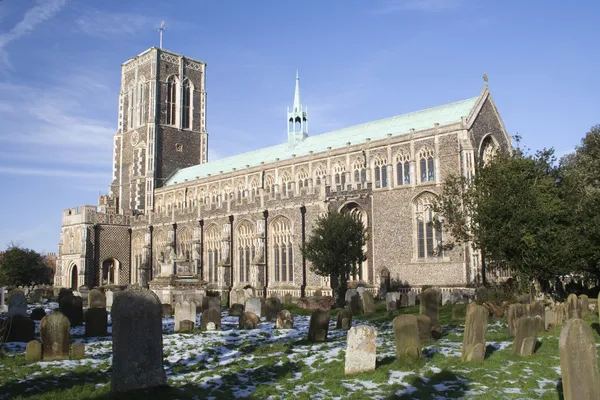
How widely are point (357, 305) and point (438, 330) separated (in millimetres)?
7550

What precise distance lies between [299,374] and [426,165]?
20.9 meters

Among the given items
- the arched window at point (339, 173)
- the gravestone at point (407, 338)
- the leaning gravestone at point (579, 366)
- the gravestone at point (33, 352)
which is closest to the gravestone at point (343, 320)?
the gravestone at point (407, 338)

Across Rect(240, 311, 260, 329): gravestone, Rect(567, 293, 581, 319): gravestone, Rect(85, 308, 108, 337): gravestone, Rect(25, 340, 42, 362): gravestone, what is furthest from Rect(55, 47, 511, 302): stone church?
Rect(25, 340, 42, 362): gravestone

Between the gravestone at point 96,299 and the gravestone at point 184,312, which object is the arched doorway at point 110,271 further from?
the gravestone at point 184,312

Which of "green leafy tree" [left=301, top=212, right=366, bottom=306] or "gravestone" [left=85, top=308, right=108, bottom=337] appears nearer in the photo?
"gravestone" [left=85, top=308, right=108, bottom=337]

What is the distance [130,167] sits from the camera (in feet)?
159

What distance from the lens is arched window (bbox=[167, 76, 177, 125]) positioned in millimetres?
49281

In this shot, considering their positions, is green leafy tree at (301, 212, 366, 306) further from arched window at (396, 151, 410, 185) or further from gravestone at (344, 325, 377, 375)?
gravestone at (344, 325, 377, 375)

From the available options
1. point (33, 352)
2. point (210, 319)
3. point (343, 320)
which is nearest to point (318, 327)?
point (343, 320)

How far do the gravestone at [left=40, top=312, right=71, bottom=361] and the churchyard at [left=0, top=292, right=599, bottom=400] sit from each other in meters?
0.03

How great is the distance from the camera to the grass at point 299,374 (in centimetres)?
777

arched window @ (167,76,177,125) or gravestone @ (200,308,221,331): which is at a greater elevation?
arched window @ (167,76,177,125)

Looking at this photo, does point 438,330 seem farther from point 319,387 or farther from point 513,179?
point 513,179

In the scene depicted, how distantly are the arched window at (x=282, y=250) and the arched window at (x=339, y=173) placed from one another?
12.6 ft
